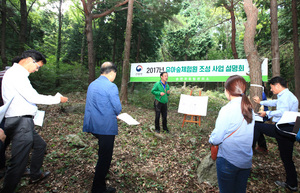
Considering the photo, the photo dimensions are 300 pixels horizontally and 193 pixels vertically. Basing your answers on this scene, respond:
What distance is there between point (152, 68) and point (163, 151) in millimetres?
5280

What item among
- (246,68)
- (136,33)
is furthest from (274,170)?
(136,33)

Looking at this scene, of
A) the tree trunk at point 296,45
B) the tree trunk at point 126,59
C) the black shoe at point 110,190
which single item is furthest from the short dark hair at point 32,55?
the tree trunk at point 296,45

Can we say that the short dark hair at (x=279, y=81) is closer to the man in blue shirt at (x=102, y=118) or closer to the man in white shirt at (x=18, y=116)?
the man in blue shirt at (x=102, y=118)

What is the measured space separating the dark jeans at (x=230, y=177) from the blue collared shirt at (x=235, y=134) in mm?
65

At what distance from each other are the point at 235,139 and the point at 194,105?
4992mm

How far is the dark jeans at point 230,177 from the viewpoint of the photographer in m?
1.84

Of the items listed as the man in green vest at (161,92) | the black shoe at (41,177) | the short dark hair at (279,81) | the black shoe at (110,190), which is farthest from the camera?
the man in green vest at (161,92)

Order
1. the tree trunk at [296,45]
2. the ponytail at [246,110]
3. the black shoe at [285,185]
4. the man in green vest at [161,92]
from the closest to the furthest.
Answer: the ponytail at [246,110] → the black shoe at [285,185] → the man in green vest at [161,92] → the tree trunk at [296,45]

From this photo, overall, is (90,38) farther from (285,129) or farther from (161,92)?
(285,129)

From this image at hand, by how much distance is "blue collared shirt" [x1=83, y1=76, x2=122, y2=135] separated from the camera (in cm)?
251

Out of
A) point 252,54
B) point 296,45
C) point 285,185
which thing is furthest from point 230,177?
point 296,45

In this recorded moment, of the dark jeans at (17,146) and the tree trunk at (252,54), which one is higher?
the tree trunk at (252,54)

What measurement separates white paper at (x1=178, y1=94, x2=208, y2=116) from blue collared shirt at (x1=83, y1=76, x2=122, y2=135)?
15.0ft

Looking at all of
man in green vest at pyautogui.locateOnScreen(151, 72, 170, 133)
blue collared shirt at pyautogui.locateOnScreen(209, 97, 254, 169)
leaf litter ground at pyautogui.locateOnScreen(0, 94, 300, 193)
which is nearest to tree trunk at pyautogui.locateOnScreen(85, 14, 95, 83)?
leaf litter ground at pyautogui.locateOnScreen(0, 94, 300, 193)
